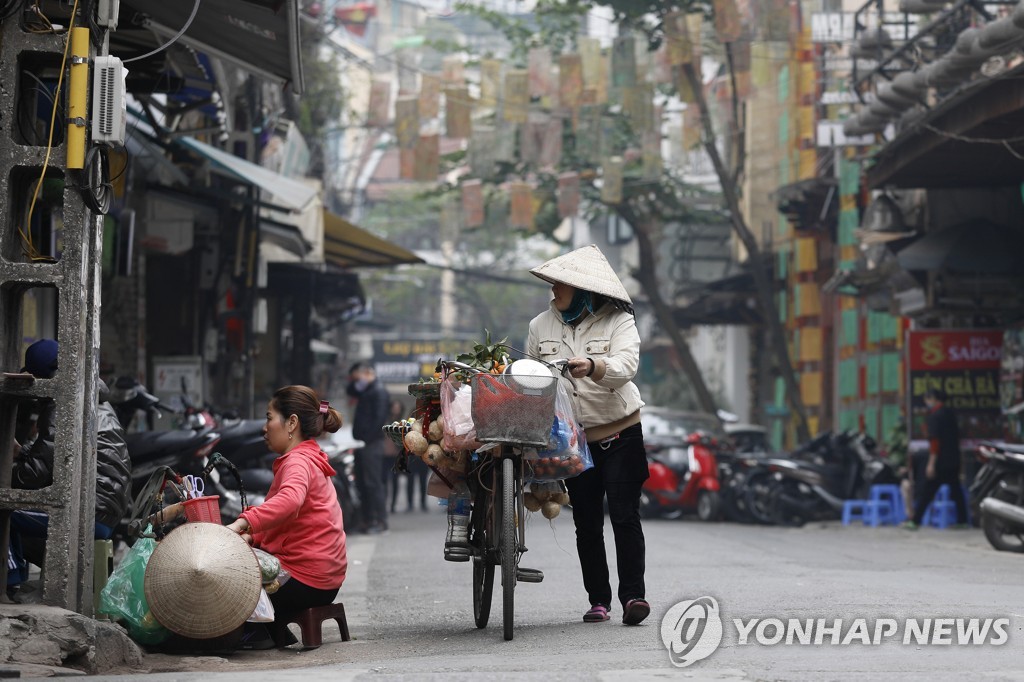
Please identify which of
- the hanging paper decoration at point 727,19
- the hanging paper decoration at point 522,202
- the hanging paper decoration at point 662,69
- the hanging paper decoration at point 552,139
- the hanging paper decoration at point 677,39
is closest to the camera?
the hanging paper decoration at point 727,19

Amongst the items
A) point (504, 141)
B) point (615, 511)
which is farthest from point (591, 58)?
point (615, 511)

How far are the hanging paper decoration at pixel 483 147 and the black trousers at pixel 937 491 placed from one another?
9117 mm

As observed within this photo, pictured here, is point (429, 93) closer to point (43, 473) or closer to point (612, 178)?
point (612, 178)

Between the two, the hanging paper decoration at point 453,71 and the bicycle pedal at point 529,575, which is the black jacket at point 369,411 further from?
the bicycle pedal at point 529,575

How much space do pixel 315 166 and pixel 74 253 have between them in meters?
21.0

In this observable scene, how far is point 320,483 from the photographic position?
673 cm

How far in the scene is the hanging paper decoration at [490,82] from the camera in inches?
865

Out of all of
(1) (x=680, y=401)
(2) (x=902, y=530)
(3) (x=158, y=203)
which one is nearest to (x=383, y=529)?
(3) (x=158, y=203)

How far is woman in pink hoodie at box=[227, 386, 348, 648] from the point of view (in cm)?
661

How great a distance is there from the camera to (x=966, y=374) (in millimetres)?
17891

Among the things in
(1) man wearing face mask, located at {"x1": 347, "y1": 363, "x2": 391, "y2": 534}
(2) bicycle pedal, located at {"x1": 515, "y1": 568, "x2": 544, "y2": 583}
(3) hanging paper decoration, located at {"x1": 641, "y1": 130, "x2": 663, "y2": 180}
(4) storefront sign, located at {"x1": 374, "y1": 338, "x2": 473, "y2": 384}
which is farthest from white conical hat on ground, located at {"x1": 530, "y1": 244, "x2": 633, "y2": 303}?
(4) storefront sign, located at {"x1": 374, "y1": 338, "x2": 473, "y2": 384}

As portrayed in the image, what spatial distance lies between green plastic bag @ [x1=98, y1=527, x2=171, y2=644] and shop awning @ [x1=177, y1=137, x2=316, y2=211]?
7601 mm

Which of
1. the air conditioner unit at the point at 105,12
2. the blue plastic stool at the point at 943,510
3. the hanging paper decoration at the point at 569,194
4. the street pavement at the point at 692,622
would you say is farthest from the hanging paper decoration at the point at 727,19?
the air conditioner unit at the point at 105,12

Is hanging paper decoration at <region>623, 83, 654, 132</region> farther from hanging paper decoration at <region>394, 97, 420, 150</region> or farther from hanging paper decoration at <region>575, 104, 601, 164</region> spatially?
hanging paper decoration at <region>394, 97, 420, 150</region>
